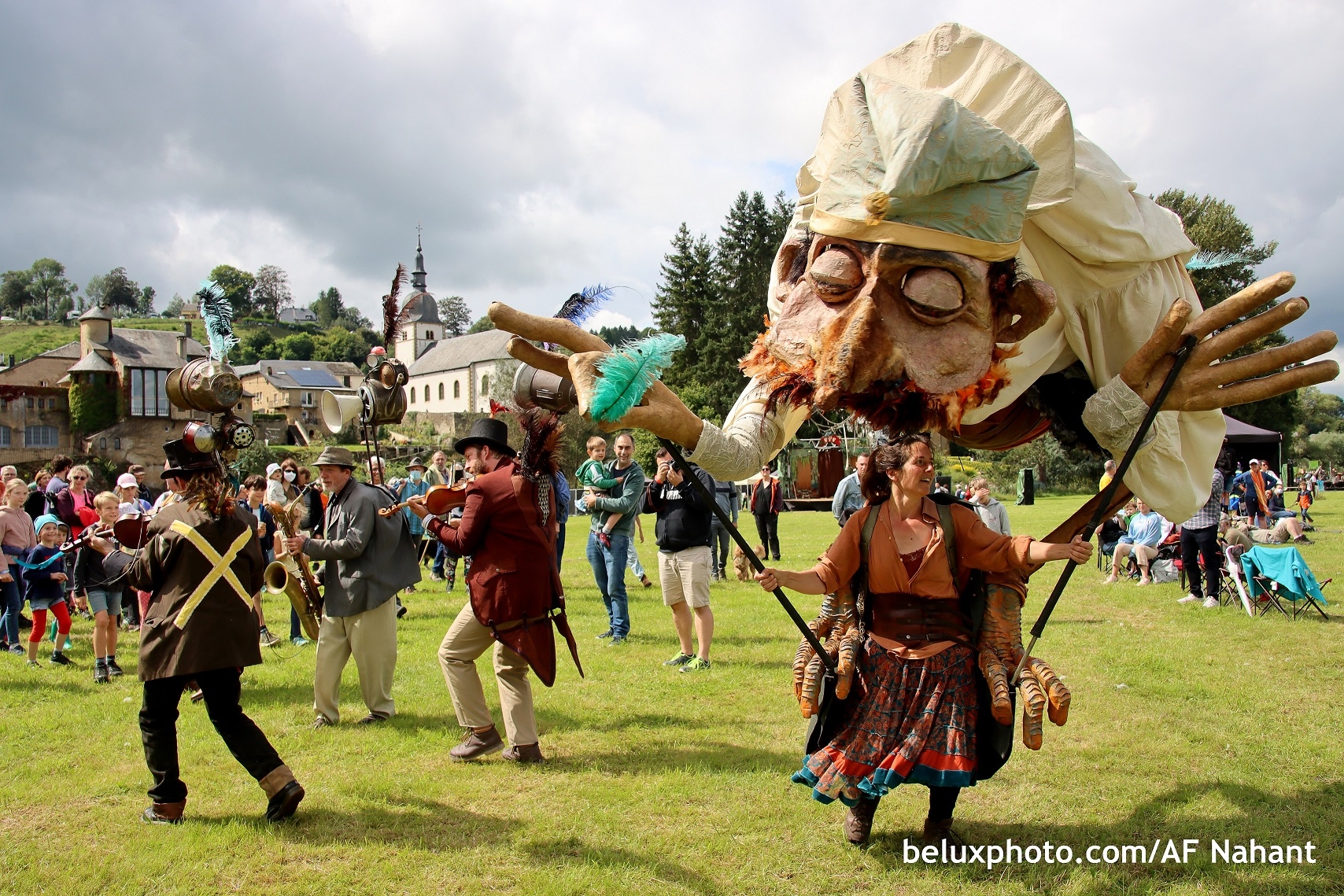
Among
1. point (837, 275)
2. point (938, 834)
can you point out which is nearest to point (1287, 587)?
point (938, 834)

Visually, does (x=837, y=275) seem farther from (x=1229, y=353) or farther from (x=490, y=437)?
(x=490, y=437)

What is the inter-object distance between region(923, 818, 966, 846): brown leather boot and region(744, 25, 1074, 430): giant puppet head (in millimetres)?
2133

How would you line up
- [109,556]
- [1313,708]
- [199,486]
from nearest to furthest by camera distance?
[199,486] < [1313,708] < [109,556]

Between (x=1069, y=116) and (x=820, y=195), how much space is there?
112 cm

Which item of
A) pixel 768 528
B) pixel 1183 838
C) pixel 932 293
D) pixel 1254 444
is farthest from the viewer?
pixel 1254 444

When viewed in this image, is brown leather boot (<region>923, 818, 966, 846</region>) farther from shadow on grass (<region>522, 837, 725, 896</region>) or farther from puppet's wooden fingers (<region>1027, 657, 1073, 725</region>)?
shadow on grass (<region>522, 837, 725, 896</region>)

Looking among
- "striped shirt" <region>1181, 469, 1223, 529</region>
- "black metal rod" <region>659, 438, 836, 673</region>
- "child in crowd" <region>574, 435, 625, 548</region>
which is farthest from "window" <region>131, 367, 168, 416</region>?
"black metal rod" <region>659, 438, 836, 673</region>

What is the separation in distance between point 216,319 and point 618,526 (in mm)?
4277

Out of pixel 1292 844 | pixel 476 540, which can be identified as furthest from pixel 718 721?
pixel 1292 844

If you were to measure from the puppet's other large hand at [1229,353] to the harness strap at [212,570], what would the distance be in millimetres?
4568

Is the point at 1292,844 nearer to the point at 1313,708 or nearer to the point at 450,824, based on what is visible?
the point at 1313,708

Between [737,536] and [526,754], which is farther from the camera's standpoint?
[526,754]

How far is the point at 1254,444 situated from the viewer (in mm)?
26094

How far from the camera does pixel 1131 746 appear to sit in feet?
18.5
